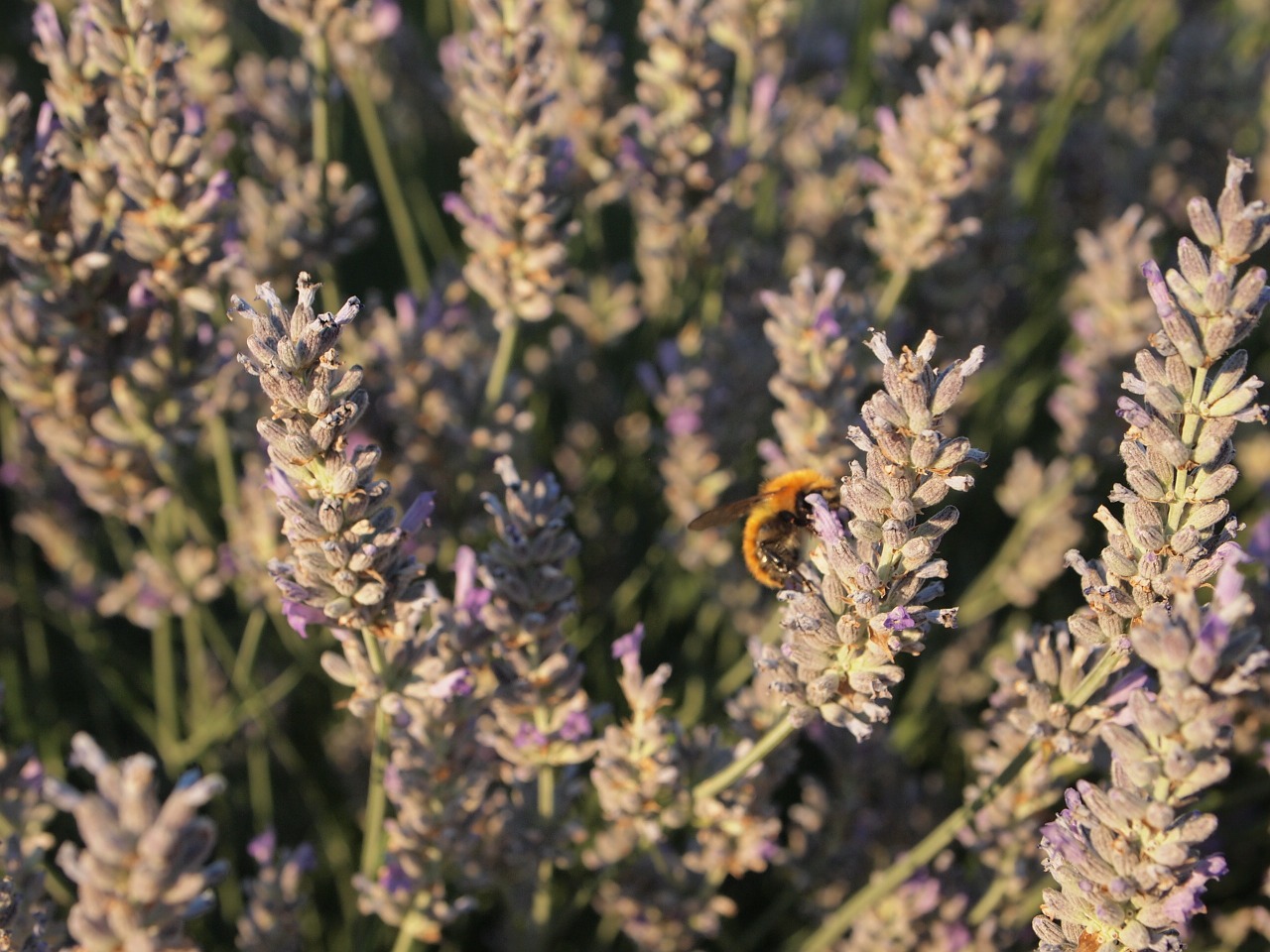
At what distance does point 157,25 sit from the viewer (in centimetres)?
182

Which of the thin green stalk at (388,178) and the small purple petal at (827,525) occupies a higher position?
the thin green stalk at (388,178)

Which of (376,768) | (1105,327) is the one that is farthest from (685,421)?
(376,768)

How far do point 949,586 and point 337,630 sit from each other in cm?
209

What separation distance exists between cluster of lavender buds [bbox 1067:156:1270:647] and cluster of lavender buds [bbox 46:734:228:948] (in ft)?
3.34

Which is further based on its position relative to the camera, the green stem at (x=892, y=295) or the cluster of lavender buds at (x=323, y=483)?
the green stem at (x=892, y=295)

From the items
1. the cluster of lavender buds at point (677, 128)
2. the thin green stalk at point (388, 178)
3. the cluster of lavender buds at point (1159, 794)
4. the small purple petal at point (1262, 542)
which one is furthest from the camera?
the thin green stalk at point (388, 178)

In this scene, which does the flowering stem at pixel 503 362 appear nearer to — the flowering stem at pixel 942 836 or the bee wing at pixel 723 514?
the bee wing at pixel 723 514

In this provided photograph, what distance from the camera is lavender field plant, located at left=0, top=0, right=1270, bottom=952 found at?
130 centimetres

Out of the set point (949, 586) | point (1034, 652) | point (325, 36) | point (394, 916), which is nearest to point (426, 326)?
point (325, 36)

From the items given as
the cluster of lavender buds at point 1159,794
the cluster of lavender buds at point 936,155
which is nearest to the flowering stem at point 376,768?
the cluster of lavender buds at point 1159,794

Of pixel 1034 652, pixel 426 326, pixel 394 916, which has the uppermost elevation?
pixel 426 326

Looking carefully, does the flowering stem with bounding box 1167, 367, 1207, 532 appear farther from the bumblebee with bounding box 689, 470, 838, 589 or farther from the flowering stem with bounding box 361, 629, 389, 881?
the flowering stem with bounding box 361, 629, 389, 881

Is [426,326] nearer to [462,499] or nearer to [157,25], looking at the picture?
[462,499]

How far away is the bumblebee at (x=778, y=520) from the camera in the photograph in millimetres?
2035
